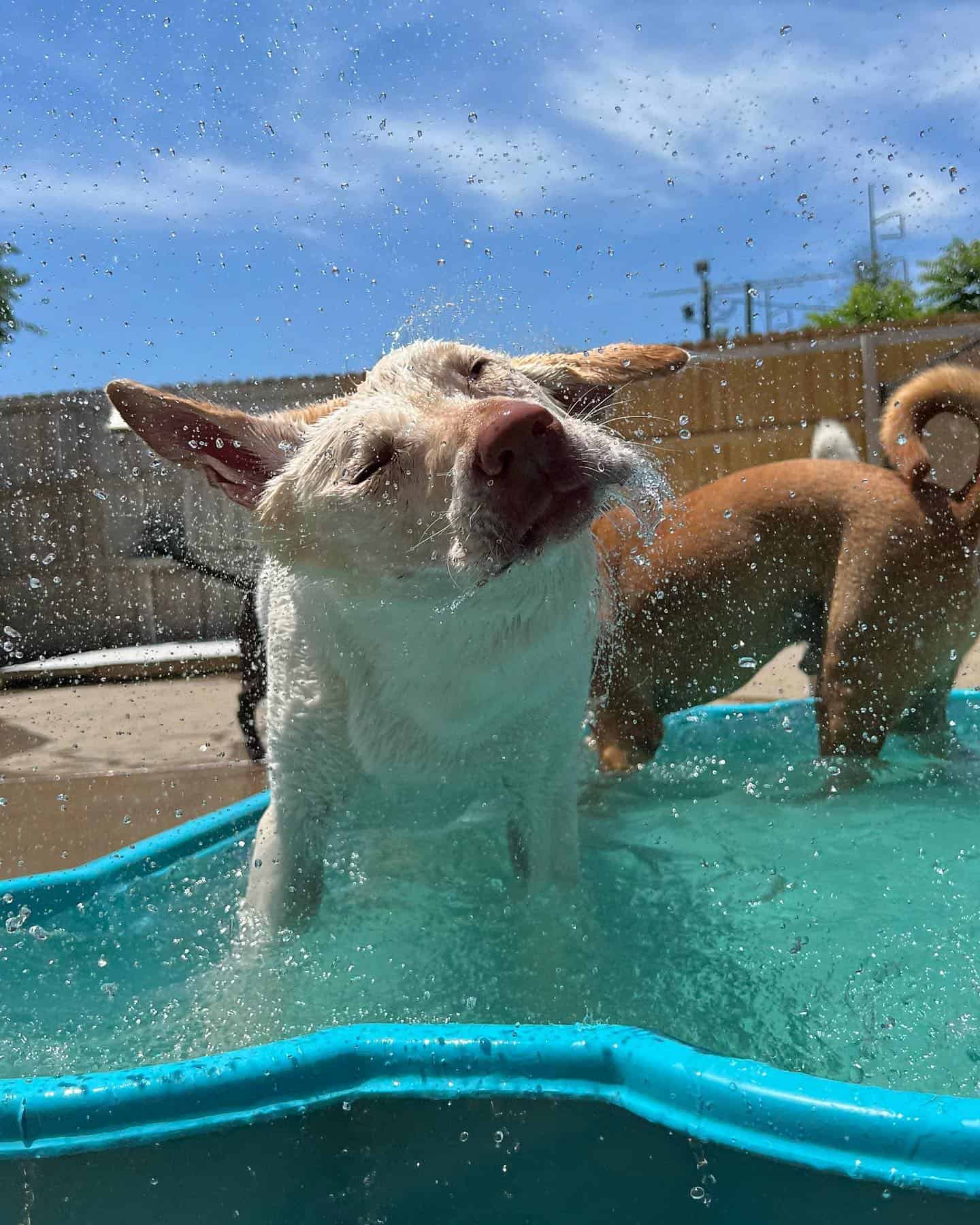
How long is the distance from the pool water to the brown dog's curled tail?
3.23 ft

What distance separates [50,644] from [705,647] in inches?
346

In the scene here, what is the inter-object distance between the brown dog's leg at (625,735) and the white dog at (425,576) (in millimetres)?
1256

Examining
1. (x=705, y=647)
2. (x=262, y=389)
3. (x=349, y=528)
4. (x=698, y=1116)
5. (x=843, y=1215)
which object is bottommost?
(x=843, y=1215)

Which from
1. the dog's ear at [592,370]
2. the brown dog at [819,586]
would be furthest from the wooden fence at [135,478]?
the dog's ear at [592,370]

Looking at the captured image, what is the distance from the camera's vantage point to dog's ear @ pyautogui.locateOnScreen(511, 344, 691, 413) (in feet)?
7.27

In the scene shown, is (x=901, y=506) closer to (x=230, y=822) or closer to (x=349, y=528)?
(x=349, y=528)

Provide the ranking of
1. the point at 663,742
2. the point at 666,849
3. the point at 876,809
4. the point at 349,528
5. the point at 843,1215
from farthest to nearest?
1. the point at 663,742
2. the point at 876,809
3. the point at 666,849
4. the point at 349,528
5. the point at 843,1215

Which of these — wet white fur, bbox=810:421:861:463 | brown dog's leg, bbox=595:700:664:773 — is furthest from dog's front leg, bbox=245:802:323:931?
wet white fur, bbox=810:421:861:463

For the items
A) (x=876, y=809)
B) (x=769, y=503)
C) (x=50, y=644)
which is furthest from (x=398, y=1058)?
(x=50, y=644)

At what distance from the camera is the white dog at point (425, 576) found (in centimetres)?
169

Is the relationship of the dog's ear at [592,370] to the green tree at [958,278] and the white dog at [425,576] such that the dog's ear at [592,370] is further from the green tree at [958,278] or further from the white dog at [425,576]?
the green tree at [958,278]

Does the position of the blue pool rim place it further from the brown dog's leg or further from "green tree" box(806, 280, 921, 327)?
"green tree" box(806, 280, 921, 327)

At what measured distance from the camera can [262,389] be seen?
33.1 ft

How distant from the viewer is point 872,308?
23.1 metres
